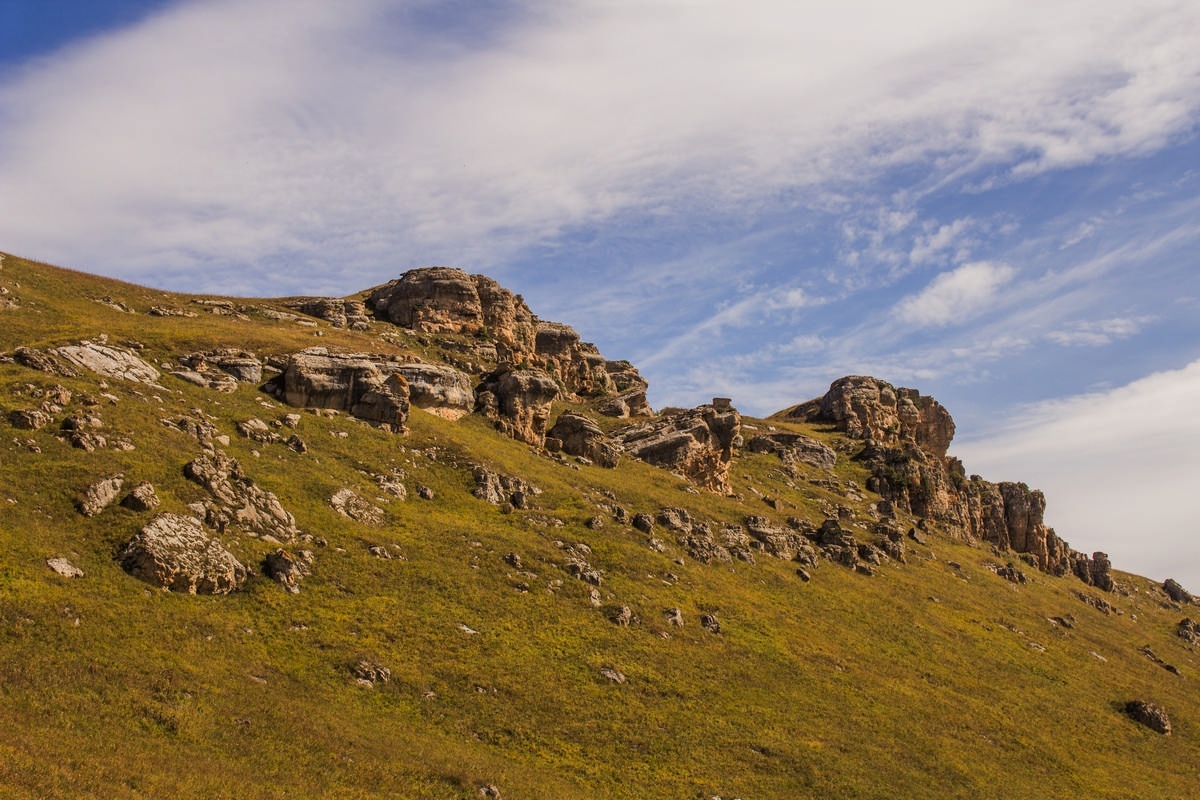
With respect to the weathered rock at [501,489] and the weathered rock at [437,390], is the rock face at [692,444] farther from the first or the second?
the weathered rock at [501,489]

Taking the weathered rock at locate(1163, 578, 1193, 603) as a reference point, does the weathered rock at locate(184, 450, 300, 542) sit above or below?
below

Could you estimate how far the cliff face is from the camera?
15450 cm

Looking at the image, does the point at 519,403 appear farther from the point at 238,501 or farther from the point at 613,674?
the point at 613,674

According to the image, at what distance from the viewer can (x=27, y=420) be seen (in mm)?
49938

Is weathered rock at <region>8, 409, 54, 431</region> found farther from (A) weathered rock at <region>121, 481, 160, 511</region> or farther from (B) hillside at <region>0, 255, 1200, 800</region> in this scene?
(A) weathered rock at <region>121, 481, 160, 511</region>

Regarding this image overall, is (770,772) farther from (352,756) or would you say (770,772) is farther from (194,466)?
(194,466)

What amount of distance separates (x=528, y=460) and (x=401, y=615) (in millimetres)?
39882

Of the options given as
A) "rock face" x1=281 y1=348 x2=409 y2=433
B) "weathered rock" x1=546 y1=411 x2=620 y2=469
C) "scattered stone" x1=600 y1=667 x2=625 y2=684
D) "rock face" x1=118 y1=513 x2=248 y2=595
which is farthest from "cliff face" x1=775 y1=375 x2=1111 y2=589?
"rock face" x1=118 y1=513 x2=248 y2=595

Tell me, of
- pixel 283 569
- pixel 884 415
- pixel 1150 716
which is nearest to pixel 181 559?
pixel 283 569

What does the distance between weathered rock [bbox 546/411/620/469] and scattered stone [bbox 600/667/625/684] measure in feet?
160

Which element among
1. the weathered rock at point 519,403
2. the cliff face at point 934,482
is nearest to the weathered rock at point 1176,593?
the cliff face at point 934,482

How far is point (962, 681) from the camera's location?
243ft

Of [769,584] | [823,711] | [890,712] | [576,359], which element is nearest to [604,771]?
[823,711]

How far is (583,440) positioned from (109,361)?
177 feet
